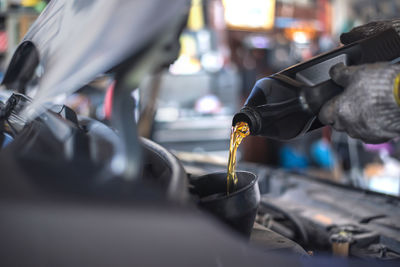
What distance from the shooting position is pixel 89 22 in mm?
580

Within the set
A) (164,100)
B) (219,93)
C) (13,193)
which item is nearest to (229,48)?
(219,93)

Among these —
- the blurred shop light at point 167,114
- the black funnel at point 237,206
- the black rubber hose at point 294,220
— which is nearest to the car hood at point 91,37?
the black funnel at point 237,206

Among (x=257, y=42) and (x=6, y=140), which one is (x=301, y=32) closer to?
(x=257, y=42)

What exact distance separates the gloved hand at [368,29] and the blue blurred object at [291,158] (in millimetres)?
5339

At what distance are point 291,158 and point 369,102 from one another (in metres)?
5.69

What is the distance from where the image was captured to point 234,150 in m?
0.76

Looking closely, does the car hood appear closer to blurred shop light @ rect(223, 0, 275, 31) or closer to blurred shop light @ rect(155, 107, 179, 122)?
blurred shop light @ rect(155, 107, 179, 122)

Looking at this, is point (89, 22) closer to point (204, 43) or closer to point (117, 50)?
point (117, 50)

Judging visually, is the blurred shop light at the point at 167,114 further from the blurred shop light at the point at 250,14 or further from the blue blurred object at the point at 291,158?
the blue blurred object at the point at 291,158

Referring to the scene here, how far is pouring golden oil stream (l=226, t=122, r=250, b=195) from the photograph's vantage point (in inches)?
27.4

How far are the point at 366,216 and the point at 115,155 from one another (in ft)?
2.90

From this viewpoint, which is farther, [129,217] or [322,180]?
[322,180]

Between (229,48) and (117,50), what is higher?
(117,50)

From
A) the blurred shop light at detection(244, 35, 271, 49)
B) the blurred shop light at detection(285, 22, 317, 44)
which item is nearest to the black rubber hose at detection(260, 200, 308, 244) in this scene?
the blurred shop light at detection(244, 35, 271, 49)
